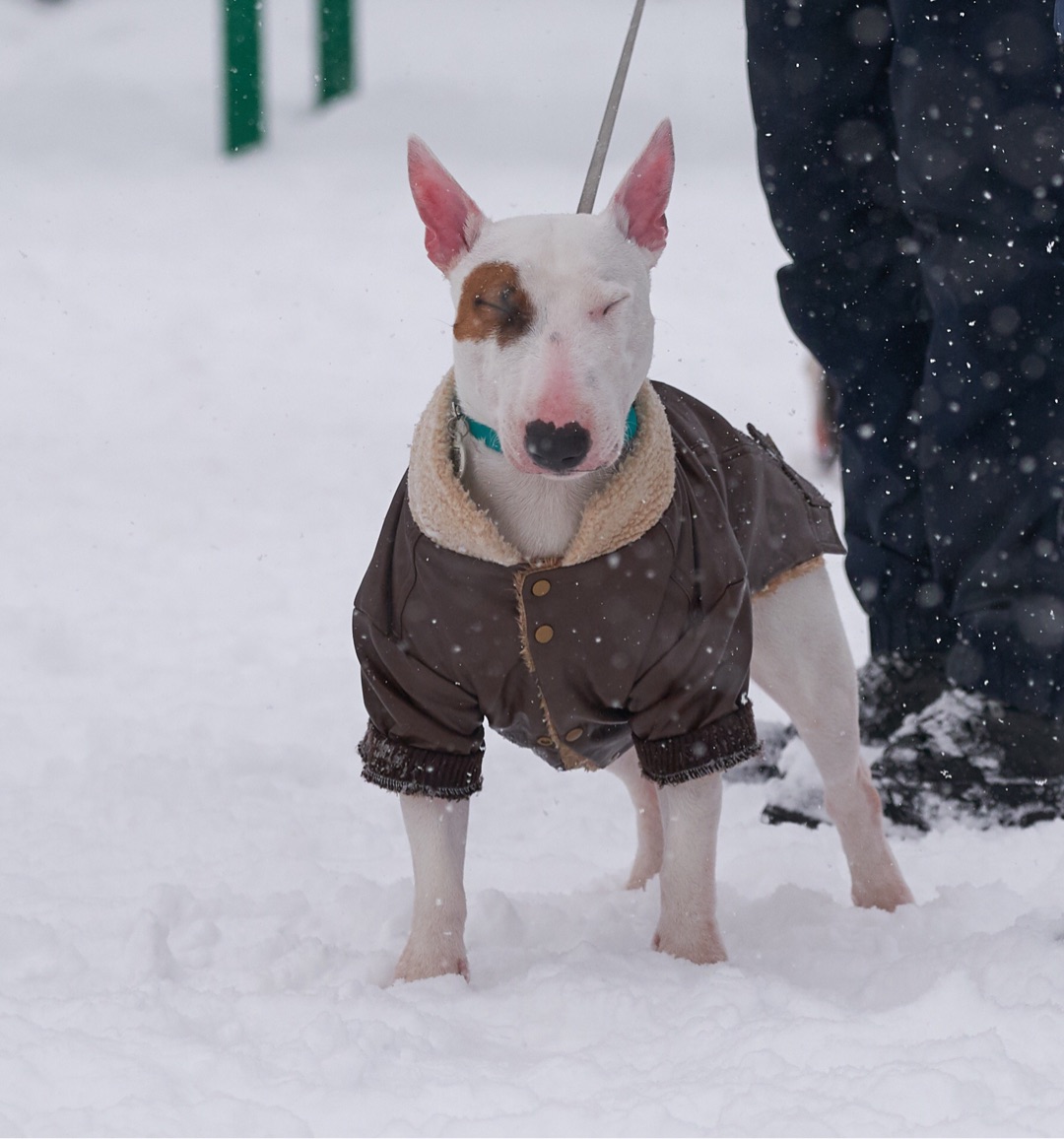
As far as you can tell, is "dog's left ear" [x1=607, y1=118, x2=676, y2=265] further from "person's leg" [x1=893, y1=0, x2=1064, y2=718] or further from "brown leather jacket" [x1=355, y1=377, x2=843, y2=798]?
"person's leg" [x1=893, y1=0, x2=1064, y2=718]

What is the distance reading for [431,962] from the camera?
247cm

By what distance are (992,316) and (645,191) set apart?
113 centimetres

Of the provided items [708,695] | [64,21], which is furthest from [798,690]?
[64,21]

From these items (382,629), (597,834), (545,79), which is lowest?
(597,834)

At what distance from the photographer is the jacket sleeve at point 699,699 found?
94.4 inches

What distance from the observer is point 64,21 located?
11.8m

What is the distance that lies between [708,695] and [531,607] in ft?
1.08

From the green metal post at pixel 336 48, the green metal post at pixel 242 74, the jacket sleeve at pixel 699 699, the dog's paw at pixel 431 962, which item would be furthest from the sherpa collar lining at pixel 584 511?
the green metal post at pixel 336 48

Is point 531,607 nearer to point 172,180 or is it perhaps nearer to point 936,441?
point 936,441

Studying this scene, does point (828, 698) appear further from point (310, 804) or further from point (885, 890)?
point (310, 804)

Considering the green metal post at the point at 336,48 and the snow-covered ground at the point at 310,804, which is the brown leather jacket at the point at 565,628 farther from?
the green metal post at the point at 336,48

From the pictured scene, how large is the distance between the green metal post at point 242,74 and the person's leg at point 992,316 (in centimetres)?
711

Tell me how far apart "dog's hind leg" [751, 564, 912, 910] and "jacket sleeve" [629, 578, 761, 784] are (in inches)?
12.1

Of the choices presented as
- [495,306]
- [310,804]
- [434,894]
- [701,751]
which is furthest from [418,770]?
[310,804]
